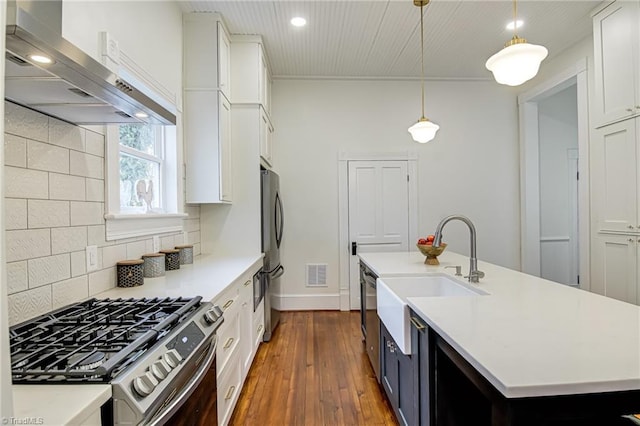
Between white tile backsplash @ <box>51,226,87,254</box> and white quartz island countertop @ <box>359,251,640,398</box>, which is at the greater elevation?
white tile backsplash @ <box>51,226,87,254</box>

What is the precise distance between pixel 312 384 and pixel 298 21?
3226 millimetres

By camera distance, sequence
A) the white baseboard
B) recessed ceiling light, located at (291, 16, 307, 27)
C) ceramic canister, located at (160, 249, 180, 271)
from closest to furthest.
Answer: ceramic canister, located at (160, 249, 180, 271), recessed ceiling light, located at (291, 16, 307, 27), the white baseboard

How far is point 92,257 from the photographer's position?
5.64 feet

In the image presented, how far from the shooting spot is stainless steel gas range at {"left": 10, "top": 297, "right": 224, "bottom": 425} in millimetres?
843

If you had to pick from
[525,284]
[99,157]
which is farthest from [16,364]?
[525,284]

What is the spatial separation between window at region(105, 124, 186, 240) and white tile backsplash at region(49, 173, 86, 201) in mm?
207

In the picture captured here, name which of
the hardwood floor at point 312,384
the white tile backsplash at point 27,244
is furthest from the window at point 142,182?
the hardwood floor at point 312,384

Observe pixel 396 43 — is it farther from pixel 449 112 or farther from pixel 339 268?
pixel 339 268

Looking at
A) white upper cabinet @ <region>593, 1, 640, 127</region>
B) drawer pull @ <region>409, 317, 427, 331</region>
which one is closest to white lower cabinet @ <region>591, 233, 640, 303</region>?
white upper cabinet @ <region>593, 1, 640, 127</region>

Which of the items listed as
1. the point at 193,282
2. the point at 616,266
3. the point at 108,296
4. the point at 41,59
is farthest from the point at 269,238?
the point at 616,266

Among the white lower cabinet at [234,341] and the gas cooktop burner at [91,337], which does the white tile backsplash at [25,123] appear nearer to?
the gas cooktop burner at [91,337]

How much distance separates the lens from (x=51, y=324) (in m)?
1.23

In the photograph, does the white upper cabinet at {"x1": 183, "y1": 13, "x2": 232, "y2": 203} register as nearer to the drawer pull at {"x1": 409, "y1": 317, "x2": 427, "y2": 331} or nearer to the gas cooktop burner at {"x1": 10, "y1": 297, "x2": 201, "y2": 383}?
the gas cooktop burner at {"x1": 10, "y1": 297, "x2": 201, "y2": 383}

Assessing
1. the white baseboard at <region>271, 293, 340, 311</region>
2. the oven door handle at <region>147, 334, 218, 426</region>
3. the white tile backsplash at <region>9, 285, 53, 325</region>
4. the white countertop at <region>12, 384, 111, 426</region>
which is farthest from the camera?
the white baseboard at <region>271, 293, 340, 311</region>
